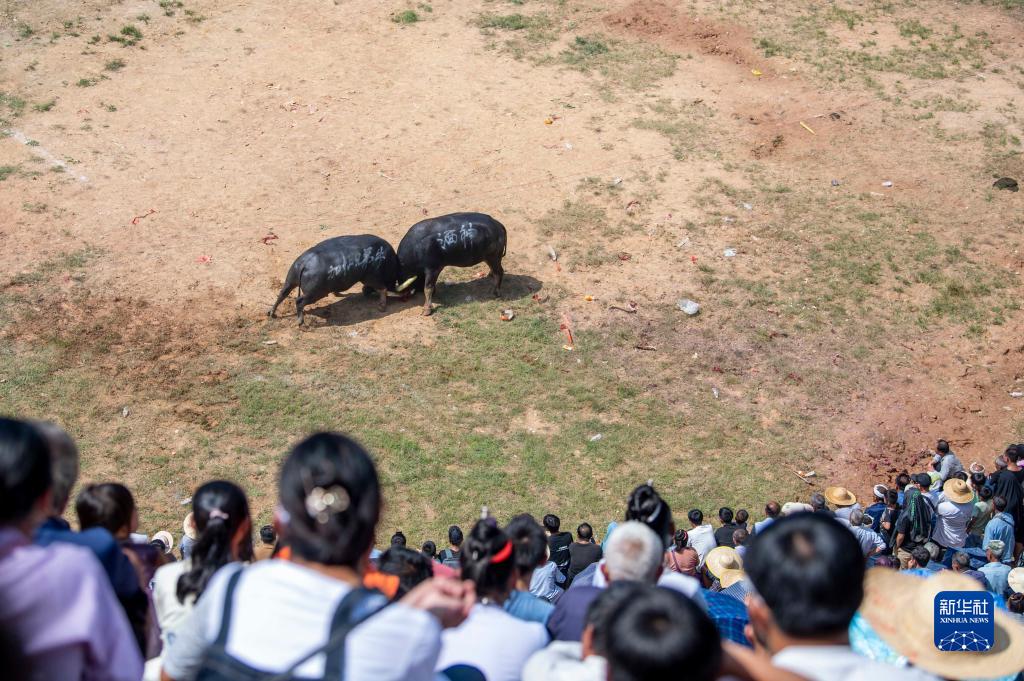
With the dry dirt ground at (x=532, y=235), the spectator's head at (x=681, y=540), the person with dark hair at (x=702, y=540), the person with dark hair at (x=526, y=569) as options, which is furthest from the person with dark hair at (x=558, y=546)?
the person with dark hair at (x=526, y=569)

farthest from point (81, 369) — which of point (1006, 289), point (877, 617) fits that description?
point (1006, 289)

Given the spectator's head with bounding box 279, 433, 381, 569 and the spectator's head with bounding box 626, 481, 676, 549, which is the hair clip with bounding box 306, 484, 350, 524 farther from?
the spectator's head with bounding box 626, 481, 676, 549

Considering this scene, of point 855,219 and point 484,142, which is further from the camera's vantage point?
point 484,142

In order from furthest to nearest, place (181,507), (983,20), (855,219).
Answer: (983,20) < (855,219) < (181,507)

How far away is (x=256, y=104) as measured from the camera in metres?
16.2

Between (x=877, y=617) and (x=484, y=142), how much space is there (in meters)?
12.3

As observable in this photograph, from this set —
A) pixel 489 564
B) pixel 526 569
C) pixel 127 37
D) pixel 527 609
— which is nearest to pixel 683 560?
pixel 526 569

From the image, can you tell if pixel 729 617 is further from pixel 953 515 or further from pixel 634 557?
pixel 953 515

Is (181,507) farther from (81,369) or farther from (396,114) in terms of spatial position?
(396,114)

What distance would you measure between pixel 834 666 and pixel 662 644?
59cm

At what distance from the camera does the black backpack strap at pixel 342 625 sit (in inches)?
100.0

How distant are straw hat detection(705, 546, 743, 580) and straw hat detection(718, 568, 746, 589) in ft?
0.13

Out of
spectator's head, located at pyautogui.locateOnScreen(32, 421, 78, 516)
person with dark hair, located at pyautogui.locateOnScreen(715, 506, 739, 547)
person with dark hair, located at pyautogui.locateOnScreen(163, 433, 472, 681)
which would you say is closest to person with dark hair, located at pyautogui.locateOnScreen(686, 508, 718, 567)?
person with dark hair, located at pyautogui.locateOnScreen(715, 506, 739, 547)

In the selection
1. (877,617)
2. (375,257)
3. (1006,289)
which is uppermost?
(877,617)
